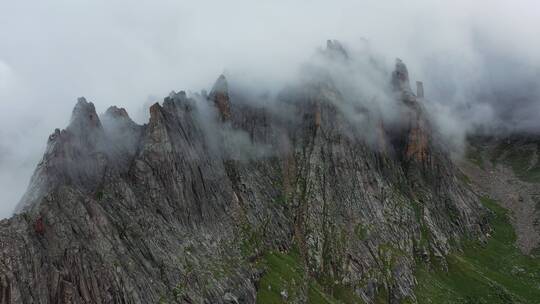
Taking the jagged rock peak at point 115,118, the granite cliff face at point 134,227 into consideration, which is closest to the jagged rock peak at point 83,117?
the granite cliff face at point 134,227

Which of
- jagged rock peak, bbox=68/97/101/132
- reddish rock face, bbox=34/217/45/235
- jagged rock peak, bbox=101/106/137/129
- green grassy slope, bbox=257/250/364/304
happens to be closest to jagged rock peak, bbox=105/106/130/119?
jagged rock peak, bbox=101/106/137/129

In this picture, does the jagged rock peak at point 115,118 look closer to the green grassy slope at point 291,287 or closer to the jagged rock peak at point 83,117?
the jagged rock peak at point 83,117

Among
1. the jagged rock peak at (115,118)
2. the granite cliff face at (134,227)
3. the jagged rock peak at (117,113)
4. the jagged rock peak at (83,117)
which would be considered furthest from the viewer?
the jagged rock peak at (117,113)

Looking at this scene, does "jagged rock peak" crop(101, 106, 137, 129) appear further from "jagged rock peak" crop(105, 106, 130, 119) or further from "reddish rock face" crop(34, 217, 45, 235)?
"reddish rock face" crop(34, 217, 45, 235)

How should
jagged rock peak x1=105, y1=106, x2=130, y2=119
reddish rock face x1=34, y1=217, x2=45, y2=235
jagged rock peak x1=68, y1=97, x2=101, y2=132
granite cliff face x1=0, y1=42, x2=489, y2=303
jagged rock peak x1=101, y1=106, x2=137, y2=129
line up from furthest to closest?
jagged rock peak x1=105, y1=106, x2=130, y2=119, jagged rock peak x1=101, y1=106, x2=137, y2=129, jagged rock peak x1=68, y1=97, x2=101, y2=132, reddish rock face x1=34, y1=217, x2=45, y2=235, granite cliff face x1=0, y1=42, x2=489, y2=303

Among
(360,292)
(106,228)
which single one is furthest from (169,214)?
(360,292)

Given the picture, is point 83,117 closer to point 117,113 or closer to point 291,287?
point 117,113

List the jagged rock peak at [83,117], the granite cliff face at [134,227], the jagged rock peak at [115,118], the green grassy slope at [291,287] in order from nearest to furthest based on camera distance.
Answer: the granite cliff face at [134,227] < the jagged rock peak at [83,117] < the green grassy slope at [291,287] < the jagged rock peak at [115,118]

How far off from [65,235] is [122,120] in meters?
66.9

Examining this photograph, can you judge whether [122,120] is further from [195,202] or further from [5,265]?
[5,265]

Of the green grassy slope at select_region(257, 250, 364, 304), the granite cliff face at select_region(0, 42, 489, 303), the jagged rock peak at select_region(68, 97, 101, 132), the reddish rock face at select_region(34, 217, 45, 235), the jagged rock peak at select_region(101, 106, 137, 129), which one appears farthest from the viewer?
the jagged rock peak at select_region(101, 106, 137, 129)

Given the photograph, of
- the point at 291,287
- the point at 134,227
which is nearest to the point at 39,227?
the point at 134,227

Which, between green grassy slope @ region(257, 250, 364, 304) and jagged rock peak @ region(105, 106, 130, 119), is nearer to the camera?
green grassy slope @ region(257, 250, 364, 304)

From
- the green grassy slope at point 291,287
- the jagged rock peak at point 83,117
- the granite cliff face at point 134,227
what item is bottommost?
the green grassy slope at point 291,287
